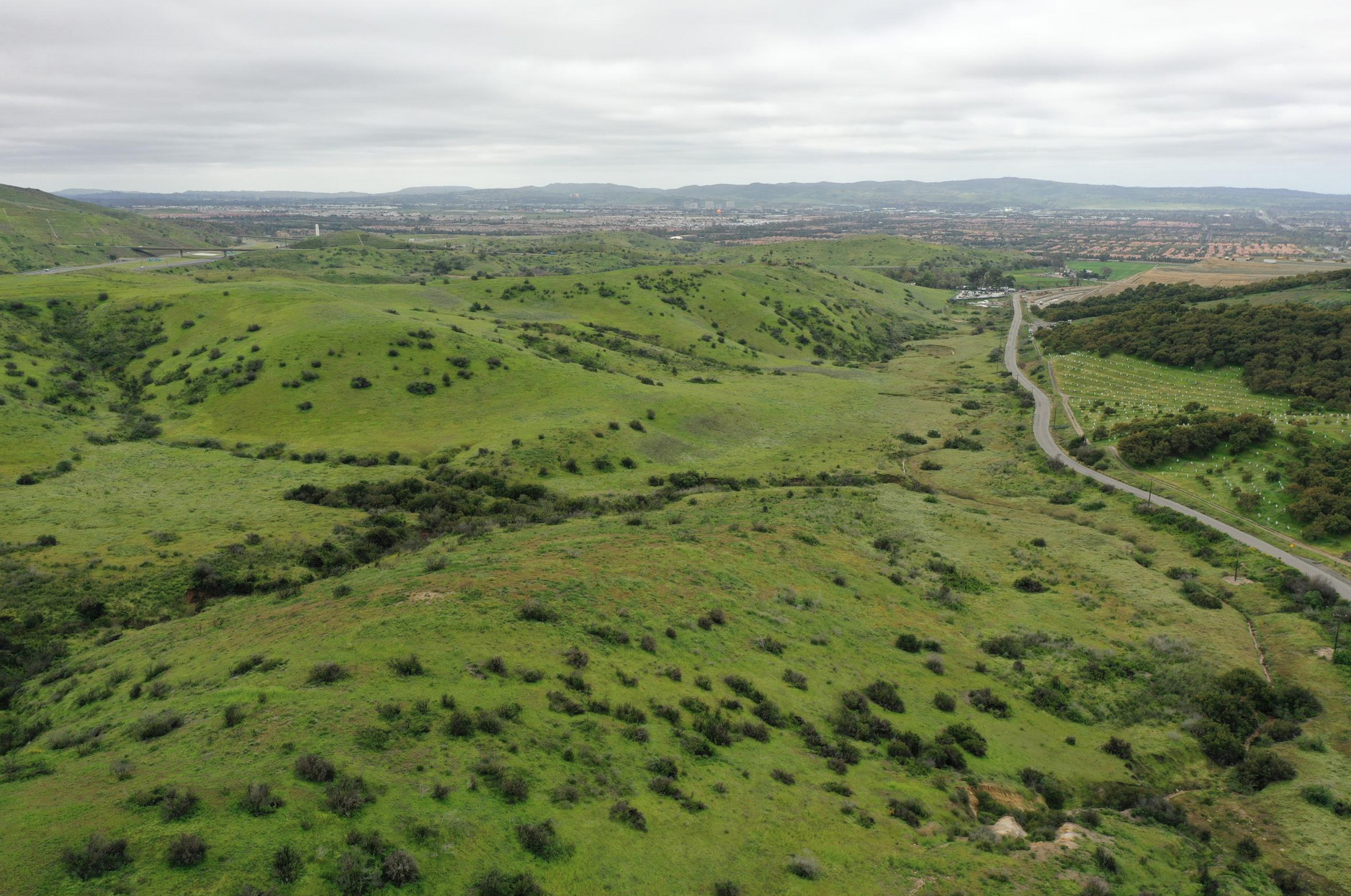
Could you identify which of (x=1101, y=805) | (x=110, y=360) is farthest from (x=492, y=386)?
(x=1101, y=805)

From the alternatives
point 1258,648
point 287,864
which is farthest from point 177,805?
point 1258,648

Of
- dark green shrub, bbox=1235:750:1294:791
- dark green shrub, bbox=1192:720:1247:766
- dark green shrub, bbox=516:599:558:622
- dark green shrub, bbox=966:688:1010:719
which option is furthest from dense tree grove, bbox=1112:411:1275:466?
dark green shrub, bbox=516:599:558:622

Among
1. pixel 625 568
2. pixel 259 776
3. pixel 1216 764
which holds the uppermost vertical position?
pixel 259 776

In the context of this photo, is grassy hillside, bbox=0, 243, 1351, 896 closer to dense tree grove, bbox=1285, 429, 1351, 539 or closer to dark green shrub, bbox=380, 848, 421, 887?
dark green shrub, bbox=380, 848, 421, 887

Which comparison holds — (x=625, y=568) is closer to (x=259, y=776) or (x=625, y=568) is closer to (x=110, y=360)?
(x=259, y=776)

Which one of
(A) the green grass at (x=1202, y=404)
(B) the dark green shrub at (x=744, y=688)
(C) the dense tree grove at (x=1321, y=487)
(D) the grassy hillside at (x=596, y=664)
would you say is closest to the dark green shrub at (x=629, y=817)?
(D) the grassy hillside at (x=596, y=664)

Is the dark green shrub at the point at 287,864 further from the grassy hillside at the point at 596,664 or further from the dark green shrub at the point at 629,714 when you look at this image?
the dark green shrub at the point at 629,714
